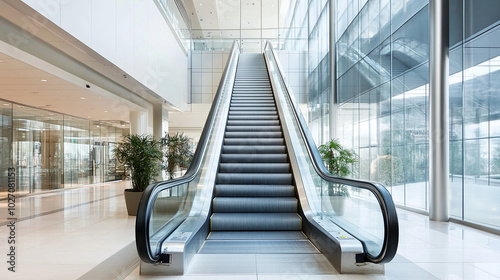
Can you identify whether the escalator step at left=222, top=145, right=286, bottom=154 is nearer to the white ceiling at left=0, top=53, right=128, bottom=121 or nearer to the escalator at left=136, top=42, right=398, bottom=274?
the escalator at left=136, top=42, right=398, bottom=274

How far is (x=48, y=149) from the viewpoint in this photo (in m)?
14.0

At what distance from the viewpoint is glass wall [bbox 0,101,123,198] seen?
11.8 metres

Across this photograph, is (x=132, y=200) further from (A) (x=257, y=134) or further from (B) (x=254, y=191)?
(B) (x=254, y=191)

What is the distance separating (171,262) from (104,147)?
57.3 ft

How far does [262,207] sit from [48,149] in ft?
39.2

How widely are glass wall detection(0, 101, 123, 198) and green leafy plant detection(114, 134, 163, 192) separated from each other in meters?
6.41

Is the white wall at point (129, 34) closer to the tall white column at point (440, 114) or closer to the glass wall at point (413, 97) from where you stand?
the glass wall at point (413, 97)

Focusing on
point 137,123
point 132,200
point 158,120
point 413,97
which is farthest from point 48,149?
point 413,97

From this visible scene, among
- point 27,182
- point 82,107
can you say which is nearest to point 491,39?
point 82,107

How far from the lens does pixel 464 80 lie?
6.70 metres

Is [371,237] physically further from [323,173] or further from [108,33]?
[108,33]

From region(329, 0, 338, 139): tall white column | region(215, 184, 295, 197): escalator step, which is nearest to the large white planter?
region(215, 184, 295, 197): escalator step

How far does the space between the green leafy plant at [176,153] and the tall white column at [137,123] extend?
3.77 meters

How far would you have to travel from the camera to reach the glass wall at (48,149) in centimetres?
1178
